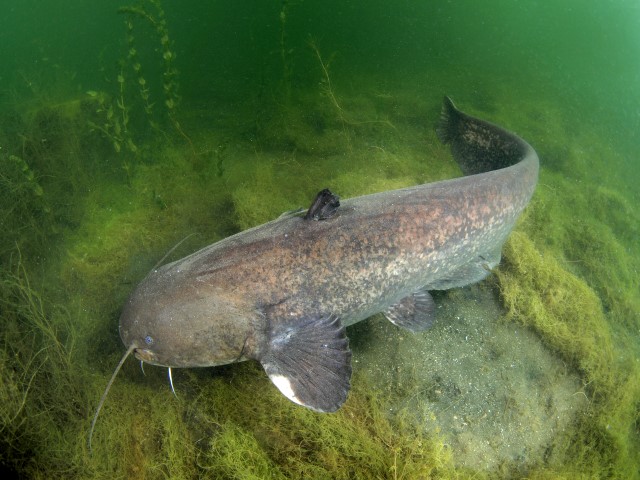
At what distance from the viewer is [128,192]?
17.3 ft

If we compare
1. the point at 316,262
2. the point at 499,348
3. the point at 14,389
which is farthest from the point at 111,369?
the point at 499,348

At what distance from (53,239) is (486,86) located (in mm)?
11821

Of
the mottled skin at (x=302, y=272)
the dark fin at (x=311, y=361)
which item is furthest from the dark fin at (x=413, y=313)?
the dark fin at (x=311, y=361)

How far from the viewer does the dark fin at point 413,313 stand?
285 centimetres

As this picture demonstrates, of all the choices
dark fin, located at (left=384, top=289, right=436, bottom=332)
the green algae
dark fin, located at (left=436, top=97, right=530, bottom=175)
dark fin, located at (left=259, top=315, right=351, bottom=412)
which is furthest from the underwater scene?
dark fin, located at (left=436, top=97, right=530, bottom=175)

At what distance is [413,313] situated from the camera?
2.87 m

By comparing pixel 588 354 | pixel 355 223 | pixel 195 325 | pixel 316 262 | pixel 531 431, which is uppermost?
pixel 355 223

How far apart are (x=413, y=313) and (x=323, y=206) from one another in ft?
3.83

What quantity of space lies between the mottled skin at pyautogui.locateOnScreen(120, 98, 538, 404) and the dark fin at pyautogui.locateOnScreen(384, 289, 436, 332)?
0.09 metres

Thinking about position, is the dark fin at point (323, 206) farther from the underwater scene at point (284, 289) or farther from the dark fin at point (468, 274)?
the dark fin at point (468, 274)

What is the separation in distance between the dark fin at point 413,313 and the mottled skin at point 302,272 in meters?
0.09

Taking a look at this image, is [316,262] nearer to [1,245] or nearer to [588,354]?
[588,354]

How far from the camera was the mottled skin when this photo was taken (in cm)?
223

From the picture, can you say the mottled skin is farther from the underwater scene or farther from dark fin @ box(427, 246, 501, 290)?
the underwater scene
